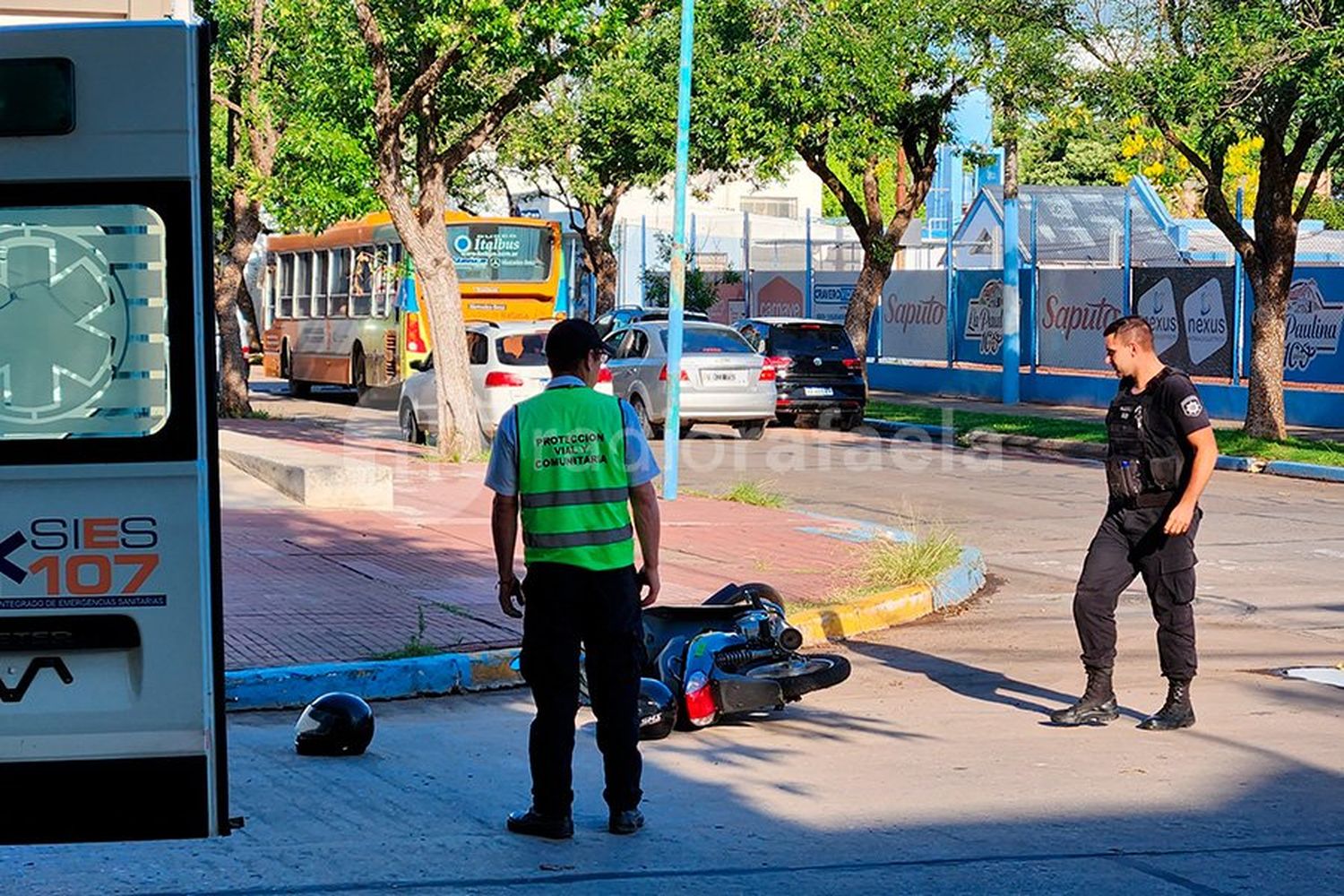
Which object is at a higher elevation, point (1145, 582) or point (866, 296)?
point (866, 296)

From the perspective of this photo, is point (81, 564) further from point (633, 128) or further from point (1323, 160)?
point (633, 128)

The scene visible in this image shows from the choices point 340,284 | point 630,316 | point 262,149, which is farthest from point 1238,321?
point 340,284

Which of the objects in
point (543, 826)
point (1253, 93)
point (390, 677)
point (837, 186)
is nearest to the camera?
point (543, 826)

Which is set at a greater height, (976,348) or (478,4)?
(478,4)

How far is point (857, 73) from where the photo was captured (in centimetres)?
3022

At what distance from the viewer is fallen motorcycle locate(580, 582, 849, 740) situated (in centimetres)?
872

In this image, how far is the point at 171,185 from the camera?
17.7 feet

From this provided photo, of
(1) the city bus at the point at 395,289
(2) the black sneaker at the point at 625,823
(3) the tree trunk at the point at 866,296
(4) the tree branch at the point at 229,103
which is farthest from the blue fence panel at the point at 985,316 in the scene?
(2) the black sneaker at the point at 625,823

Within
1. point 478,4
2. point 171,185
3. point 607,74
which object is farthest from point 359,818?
point 607,74

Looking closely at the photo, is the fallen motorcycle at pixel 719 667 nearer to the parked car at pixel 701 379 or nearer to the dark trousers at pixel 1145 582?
the dark trousers at pixel 1145 582

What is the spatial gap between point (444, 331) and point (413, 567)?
29.3 ft

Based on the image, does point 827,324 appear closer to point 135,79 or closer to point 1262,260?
point 1262,260

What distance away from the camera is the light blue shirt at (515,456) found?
22.9ft

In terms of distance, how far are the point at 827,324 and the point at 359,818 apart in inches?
900
